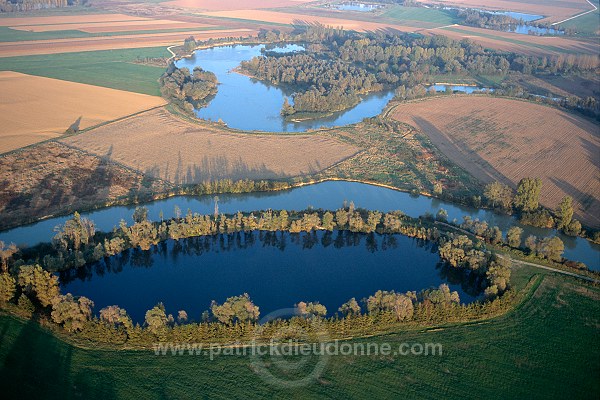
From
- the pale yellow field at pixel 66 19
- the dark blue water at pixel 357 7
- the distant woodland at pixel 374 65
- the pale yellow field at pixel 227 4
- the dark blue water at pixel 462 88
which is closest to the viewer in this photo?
the distant woodland at pixel 374 65

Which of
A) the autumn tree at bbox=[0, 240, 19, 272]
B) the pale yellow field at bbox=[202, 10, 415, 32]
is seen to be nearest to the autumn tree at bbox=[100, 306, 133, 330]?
the autumn tree at bbox=[0, 240, 19, 272]

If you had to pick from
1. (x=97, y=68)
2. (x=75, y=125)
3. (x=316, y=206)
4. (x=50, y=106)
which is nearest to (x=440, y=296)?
(x=316, y=206)

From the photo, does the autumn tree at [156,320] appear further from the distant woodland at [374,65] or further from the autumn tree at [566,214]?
the distant woodland at [374,65]

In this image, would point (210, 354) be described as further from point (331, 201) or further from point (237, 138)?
point (237, 138)

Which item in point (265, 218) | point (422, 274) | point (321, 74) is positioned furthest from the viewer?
point (321, 74)

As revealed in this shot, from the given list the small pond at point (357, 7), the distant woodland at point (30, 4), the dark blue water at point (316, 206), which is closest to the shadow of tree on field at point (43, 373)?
the dark blue water at point (316, 206)

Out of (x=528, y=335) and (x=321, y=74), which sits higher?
(x=321, y=74)

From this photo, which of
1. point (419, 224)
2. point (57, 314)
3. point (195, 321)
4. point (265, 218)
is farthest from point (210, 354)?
point (419, 224)
